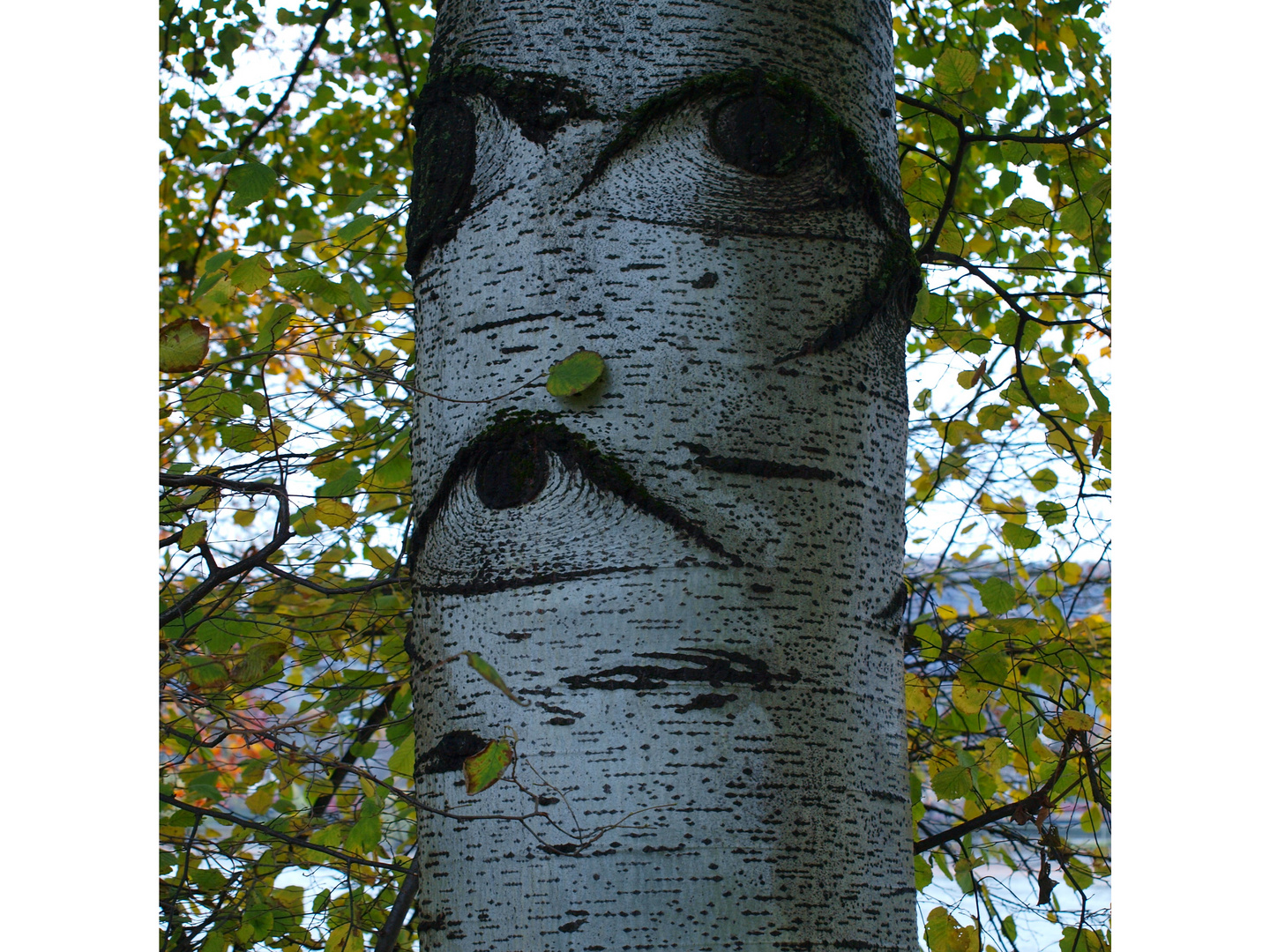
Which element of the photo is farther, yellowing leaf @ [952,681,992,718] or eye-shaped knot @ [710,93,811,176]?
yellowing leaf @ [952,681,992,718]

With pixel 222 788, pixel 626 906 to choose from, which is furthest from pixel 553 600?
pixel 222 788

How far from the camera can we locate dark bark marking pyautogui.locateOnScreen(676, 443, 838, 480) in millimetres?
665

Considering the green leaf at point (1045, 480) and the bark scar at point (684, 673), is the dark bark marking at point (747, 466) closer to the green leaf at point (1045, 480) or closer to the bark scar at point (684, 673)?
the bark scar at point (684, 673)

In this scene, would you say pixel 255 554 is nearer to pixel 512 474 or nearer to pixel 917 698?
pixel 512 474

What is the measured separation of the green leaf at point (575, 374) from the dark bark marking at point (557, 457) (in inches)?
1.3

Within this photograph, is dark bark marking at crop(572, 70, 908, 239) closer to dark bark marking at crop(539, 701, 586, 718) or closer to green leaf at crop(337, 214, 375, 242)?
green leaf at crop(337, 214, 375, 242)

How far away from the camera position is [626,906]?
59 centimetres

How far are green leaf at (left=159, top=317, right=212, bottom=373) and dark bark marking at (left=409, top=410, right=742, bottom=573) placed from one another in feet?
1.19

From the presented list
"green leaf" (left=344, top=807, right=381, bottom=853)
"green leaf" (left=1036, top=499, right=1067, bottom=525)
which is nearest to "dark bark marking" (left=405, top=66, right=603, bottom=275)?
"green leaf" (left=344, top=807, right=381, bottom=853)

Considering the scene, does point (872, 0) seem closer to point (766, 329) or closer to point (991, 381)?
point (766, 329)

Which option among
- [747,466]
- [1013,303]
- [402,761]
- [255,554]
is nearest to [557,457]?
[747,466]

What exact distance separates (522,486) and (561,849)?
0.25 metres

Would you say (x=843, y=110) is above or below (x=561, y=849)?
above

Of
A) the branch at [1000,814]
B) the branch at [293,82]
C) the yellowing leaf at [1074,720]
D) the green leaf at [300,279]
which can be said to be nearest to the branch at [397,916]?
the branch at [1000,814]
